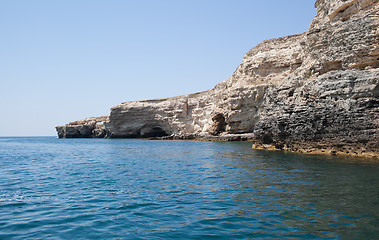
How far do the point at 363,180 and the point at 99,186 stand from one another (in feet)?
32.3

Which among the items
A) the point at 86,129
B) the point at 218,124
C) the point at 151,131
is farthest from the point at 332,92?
the point at 86,129

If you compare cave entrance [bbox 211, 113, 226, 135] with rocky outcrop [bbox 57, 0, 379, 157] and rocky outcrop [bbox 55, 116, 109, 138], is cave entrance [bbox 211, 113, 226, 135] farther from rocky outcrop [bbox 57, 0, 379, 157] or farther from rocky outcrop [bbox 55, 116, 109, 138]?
rocky outcrop [bbox 55, 116, 109, 138]

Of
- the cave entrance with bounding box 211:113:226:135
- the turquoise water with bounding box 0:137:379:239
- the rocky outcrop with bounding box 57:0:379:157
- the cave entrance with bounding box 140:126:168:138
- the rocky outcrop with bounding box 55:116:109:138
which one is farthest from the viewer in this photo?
the rocky outcrop with bounding box 55:116:109:138

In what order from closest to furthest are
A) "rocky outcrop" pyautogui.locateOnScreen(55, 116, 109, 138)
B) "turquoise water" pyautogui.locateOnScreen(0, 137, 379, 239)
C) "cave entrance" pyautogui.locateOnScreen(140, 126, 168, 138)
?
"turquoise water" pyautogui.locateOnScreen(0, 137, 379, 239) < "cave entrance" pyautogui.locateOnScreen(140, 126, 168, 138) < "rocky outcrop" pyautogui.locateOnScreen(55, 116, 109, 138)

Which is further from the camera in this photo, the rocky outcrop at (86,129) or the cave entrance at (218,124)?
the rocky outcrop at (86,129)

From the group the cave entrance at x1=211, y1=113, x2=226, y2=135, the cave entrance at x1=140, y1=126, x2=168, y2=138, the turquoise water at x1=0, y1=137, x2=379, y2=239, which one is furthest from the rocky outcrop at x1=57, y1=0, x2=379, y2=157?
the cave entrance at x1=140, y1=126, x2=168, y2=138

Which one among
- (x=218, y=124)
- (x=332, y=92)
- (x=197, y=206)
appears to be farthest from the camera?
(x=218, y=124)

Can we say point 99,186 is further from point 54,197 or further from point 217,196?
point 217,196

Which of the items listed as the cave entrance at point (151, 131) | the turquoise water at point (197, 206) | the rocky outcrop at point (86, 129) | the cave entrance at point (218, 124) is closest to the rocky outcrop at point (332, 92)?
the turquoise water at point (197, 206)

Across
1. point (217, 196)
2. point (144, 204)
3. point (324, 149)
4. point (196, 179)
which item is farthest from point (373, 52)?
point (144, 204)

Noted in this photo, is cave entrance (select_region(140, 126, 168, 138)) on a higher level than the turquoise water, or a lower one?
higher

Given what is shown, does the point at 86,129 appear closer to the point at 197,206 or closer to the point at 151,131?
the point at 151,131

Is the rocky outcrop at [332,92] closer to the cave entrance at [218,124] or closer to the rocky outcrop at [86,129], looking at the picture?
the cave entrance at [218,124]

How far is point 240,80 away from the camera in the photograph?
2020 inches
